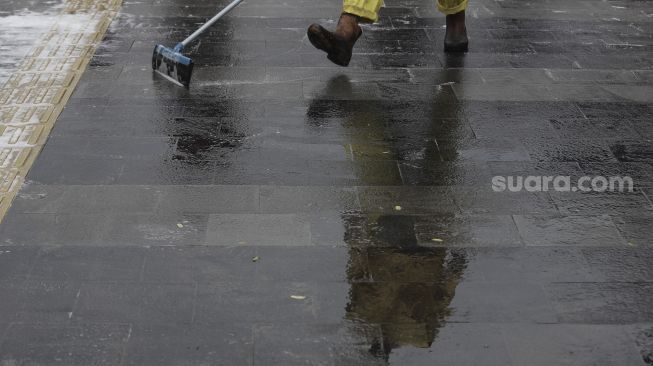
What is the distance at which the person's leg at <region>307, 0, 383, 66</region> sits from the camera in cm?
723

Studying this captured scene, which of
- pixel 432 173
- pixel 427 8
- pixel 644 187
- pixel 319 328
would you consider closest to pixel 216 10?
pixel 427 8

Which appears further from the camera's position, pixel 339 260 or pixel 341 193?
pixel 341 193

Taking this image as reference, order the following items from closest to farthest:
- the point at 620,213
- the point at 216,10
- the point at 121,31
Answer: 1. the point at 620,213
2. the point at 121,31
3. the point at 216,10

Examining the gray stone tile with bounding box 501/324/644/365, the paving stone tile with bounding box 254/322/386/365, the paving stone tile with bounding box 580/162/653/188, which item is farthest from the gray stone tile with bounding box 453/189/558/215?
the paving stone tile with bounding box 254/322/386/365

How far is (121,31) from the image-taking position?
846cm

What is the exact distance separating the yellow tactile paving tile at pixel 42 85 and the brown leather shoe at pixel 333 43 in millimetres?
1791

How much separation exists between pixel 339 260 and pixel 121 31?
4574mm

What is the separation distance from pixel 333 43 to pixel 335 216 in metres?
2.47

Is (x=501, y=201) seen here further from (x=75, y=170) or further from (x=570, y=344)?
(x=75, y=170)

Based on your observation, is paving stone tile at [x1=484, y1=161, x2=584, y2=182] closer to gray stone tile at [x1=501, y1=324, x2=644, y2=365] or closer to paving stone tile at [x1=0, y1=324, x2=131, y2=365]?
gray stone tile at [x1=501, y1=324, x2=644, y2=365]

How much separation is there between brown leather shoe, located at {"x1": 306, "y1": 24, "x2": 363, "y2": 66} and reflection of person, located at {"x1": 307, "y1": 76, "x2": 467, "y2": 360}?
123 centimetres

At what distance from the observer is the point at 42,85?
700cm

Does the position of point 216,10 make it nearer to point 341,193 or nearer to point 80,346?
point 341,193

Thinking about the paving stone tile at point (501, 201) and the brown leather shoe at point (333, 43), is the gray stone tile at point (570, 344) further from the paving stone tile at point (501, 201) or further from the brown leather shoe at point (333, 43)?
the brown leather shoe at point (333, 43)
